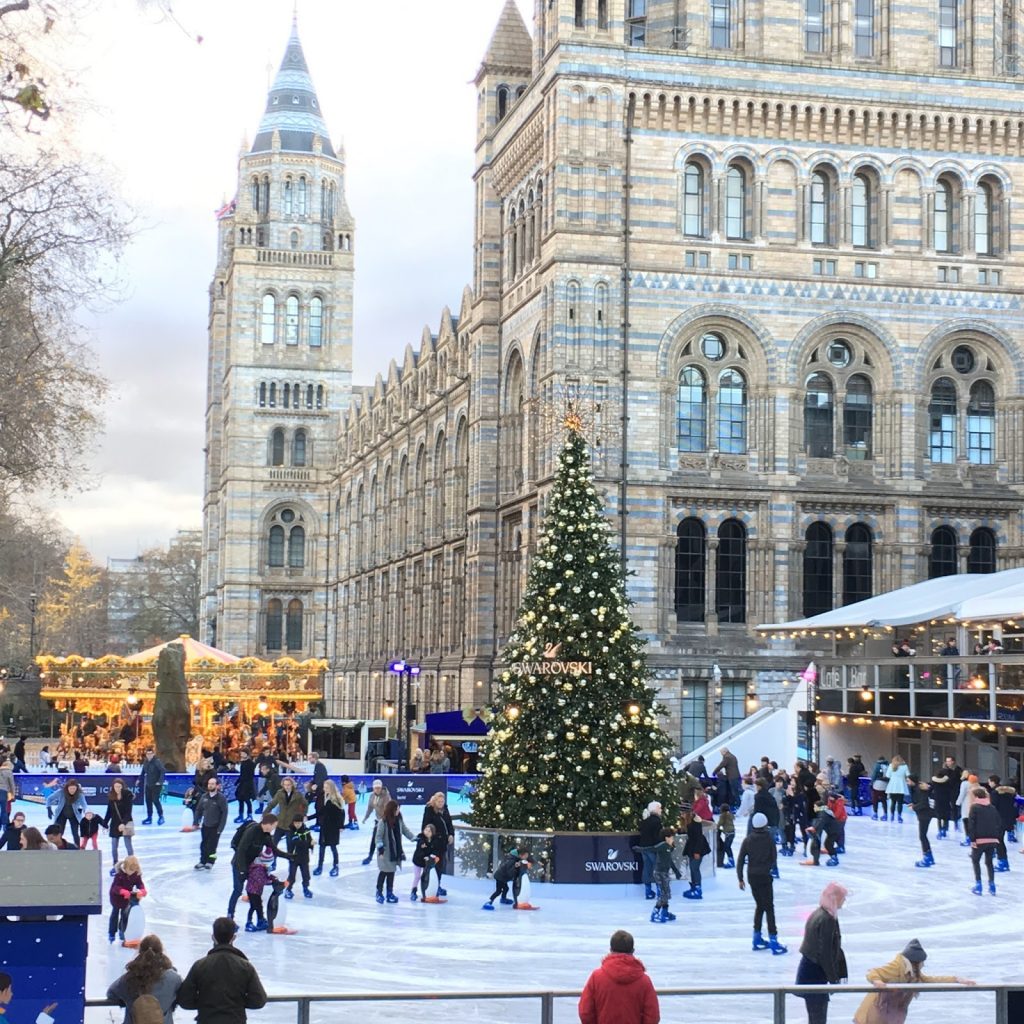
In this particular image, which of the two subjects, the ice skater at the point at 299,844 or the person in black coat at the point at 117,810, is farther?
the person in black coat at the point at 117,810

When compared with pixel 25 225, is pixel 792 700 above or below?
below

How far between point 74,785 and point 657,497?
2522 cm

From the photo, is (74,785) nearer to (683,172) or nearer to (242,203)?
(683,172)

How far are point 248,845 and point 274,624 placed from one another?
8892cm

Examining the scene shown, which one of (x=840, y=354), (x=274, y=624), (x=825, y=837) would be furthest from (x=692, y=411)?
(x=274, y=624)

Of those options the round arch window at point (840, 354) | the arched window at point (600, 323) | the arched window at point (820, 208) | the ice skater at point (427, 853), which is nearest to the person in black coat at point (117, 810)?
the ice skater at point (427, 853)

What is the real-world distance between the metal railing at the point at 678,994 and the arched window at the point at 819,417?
1633 inches

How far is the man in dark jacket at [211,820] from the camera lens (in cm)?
2635

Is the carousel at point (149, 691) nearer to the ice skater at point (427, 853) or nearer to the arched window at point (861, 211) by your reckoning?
the arched window at point (861, 211)

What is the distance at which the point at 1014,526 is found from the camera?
52562 mm

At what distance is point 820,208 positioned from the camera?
52.6 m

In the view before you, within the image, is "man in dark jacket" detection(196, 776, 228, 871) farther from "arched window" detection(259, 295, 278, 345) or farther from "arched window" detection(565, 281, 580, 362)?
"arched window" detection(259, 295, 278, 345)

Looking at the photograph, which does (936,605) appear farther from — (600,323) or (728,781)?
(600,323)

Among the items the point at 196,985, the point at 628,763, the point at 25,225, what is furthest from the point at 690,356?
the point at 196,985
